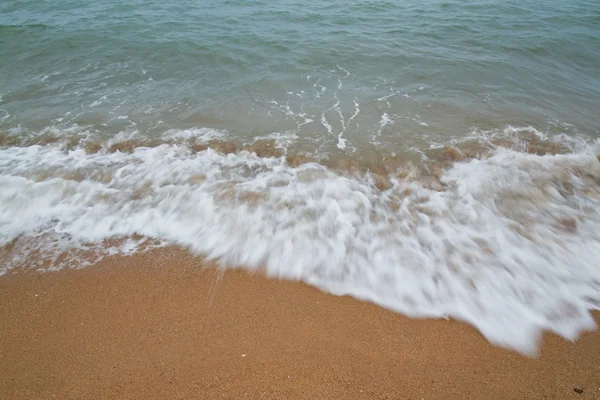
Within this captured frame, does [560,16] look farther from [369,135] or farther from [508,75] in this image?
[369,135]

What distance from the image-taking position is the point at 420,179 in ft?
15.1

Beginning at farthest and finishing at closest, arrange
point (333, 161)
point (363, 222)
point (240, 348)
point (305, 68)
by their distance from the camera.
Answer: point (305, 68) < point (333, 161) < point (363, 222) < point (240, 348)

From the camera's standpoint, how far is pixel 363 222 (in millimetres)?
3863

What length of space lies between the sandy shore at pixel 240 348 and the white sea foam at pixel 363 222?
246 mm

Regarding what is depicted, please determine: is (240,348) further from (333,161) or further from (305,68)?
(305,68)

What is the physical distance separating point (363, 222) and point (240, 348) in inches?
77.4

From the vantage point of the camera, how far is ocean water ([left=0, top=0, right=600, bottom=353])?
3289mm

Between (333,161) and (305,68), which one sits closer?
(333,161)

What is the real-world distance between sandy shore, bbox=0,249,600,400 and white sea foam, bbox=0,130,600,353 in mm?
246

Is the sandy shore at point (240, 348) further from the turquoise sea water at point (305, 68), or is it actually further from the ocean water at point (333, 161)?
the turquoise sea water at point (305, 68)

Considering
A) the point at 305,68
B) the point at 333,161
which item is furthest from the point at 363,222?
Result: the point at 305,68

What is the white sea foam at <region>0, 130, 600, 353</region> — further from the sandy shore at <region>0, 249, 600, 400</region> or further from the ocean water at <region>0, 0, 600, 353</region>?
the sandy shore at <region>0, 249, 600, 400</region>

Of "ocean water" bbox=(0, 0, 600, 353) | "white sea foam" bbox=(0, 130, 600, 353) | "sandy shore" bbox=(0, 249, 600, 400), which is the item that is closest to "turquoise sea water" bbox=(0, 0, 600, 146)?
"ocean water" bbox=(0, 0, 600, 353)

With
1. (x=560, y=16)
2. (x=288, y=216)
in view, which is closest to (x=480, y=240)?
(x=288, y=216)
